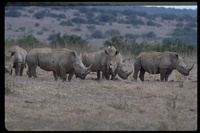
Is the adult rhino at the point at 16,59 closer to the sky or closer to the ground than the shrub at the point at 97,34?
closer to the ground

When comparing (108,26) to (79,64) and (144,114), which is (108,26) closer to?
(79,64)

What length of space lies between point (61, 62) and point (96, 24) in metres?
54.7

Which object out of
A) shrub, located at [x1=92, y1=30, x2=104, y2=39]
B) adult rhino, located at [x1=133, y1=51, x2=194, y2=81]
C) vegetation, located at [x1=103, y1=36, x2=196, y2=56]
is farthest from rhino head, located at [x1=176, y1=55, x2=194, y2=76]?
shrub, located at [x1=92, y1=30, x2=104, y2=39]

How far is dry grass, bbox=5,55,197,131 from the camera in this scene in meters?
10.1

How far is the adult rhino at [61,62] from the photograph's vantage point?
18.5m

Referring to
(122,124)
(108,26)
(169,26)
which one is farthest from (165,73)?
(169,26)

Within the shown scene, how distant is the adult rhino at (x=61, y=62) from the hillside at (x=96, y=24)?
3997 centimetres

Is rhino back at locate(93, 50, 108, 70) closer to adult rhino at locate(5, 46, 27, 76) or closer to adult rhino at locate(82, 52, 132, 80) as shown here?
adult rhino at locate(82, 52, 132, 80)

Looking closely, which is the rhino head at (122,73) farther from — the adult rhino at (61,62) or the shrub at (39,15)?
the shrub at (39,15)

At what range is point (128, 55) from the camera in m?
28.2

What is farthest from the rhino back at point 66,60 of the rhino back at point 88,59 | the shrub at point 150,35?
the shrub at point 150,35

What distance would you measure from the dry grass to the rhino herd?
2.74 m

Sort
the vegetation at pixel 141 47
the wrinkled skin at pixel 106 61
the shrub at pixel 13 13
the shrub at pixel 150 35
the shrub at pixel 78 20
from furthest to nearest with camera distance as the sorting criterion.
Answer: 1. the shrub at pixel 78 20
2. the shrub at pixel 150 35
3. the shrub at pixel 13 13
4. the vegetation at pixel 141 47
5. the wrinkled skin at pixel 106 61

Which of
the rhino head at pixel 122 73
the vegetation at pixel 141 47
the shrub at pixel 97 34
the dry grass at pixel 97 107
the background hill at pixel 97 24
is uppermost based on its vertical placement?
the background hill at pixel 97 24
